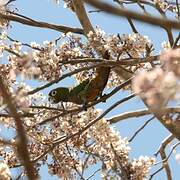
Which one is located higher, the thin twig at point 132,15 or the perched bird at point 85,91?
the perched bird at point 85,91

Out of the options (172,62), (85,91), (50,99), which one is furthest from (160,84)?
(50,99)

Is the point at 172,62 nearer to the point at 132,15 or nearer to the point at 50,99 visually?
the point at 132,15

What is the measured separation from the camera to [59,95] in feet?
14.7

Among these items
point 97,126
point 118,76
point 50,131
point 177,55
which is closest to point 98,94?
point 97,126

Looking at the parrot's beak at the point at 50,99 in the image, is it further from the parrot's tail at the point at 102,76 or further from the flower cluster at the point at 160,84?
the flower cluster at the point at 160,84

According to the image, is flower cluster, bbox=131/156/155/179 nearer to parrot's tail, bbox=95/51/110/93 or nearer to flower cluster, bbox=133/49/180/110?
parrot's tail, bbox=95/51/110/93

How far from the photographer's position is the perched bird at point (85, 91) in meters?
4.29

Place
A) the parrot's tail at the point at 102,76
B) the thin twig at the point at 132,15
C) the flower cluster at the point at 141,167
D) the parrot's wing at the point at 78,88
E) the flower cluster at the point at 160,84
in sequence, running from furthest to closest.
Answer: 1. the parrot's wing at the point at 78,88
2. the parrot's tail at the point at 102,76
3. the flower cluster at the point at 141,167
4. the flower cluster at the point at 160,84
5. the thin twig at the point at 132,15

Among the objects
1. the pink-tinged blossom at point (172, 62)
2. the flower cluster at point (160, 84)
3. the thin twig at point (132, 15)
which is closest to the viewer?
the thin twig at point (132, 15)

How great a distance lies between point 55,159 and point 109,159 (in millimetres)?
529

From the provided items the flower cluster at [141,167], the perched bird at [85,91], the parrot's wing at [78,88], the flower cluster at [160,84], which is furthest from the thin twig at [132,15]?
the parrot's wing at [78,88]

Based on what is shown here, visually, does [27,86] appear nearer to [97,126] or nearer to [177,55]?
[97,126]

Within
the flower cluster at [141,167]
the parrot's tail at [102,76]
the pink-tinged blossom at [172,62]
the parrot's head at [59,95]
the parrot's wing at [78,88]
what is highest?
the parrot's head at [59,95]

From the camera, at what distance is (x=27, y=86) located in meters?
3.97
